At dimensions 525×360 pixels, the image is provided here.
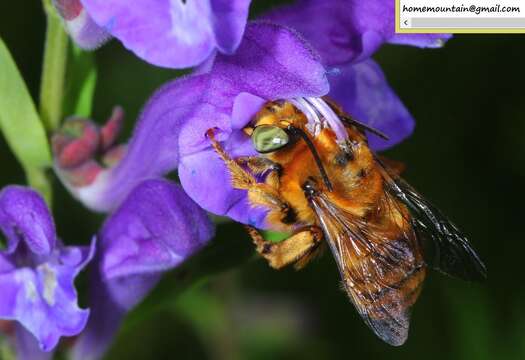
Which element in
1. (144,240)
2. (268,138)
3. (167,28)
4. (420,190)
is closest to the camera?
(167,28)

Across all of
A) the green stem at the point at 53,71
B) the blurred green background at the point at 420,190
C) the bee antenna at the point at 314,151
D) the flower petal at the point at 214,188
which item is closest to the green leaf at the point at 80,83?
the green stem at the point at 53,71

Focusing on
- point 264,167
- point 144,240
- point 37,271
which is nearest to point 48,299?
point 37,271

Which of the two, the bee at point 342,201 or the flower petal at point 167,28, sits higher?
the flower petal at point 167,28

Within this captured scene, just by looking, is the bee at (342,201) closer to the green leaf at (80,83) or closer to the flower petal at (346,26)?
the flower petal at (346,26)

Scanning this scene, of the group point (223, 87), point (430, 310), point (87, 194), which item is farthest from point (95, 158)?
point (430, 310)

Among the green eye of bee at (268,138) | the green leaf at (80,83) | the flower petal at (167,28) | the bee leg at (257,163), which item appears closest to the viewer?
the flower petal at (167,28)

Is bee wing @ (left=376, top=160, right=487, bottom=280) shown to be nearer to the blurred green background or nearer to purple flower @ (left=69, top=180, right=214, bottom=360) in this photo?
purple flower @ (left=69, top=180, right=214, bottom=360)

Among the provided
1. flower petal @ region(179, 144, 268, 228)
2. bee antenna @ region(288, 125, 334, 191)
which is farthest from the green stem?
bee antenna @ region(288, 125, 334, 191)

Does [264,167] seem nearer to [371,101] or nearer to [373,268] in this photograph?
[373,268]
